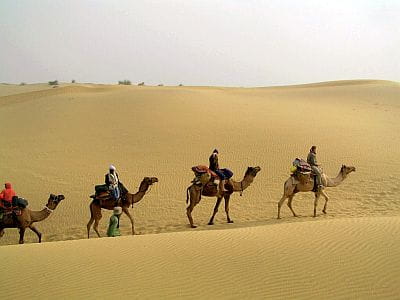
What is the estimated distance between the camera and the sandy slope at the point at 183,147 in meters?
14.1

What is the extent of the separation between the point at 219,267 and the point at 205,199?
31.7ft

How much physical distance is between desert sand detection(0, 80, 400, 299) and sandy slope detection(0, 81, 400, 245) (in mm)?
71

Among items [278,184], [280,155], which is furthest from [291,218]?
[280,155]

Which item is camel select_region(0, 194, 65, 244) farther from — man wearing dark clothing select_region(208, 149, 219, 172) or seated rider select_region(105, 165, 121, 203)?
man wearing dark clothing select_region(208, 149, 219, 172)

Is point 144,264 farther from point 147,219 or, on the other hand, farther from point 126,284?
point 147,219

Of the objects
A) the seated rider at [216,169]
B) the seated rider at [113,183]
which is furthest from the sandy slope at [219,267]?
the seated rider at [216,169]

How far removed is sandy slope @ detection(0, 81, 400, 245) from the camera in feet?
46.4

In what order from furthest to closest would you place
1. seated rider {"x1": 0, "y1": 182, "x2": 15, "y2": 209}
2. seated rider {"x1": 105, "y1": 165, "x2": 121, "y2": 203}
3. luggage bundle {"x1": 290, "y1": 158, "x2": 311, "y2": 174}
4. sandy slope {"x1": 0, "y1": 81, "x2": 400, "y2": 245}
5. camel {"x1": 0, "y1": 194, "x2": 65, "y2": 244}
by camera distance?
sandy slope {"x1": 0, "y1": 81, "x2": 400, "y2": 245}
luggage bundle {"x1": 290, "y1": 158, "x2": 311, "y2": 174}
seated rider {"x1": 105, "y1": 165, "x2": 121, "y2": 203}
camel {"x1": 0, "y1": 194, "x2": 65, "y2": 244}
seated rider {"x1": 0, "y1": 182, "x2": 15, "y2": 209}

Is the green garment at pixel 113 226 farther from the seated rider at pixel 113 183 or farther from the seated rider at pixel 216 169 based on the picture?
the seated rider at pixel 216 169

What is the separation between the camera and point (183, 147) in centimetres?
2011

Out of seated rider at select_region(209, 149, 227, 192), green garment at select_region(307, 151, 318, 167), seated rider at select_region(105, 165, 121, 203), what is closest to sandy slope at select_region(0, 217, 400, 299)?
seated rider at select_region(105, 165, 121, 203)

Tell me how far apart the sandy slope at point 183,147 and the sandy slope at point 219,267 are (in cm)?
484

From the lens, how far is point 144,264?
6.19m

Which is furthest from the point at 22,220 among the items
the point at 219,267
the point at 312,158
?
the point at 312,158
